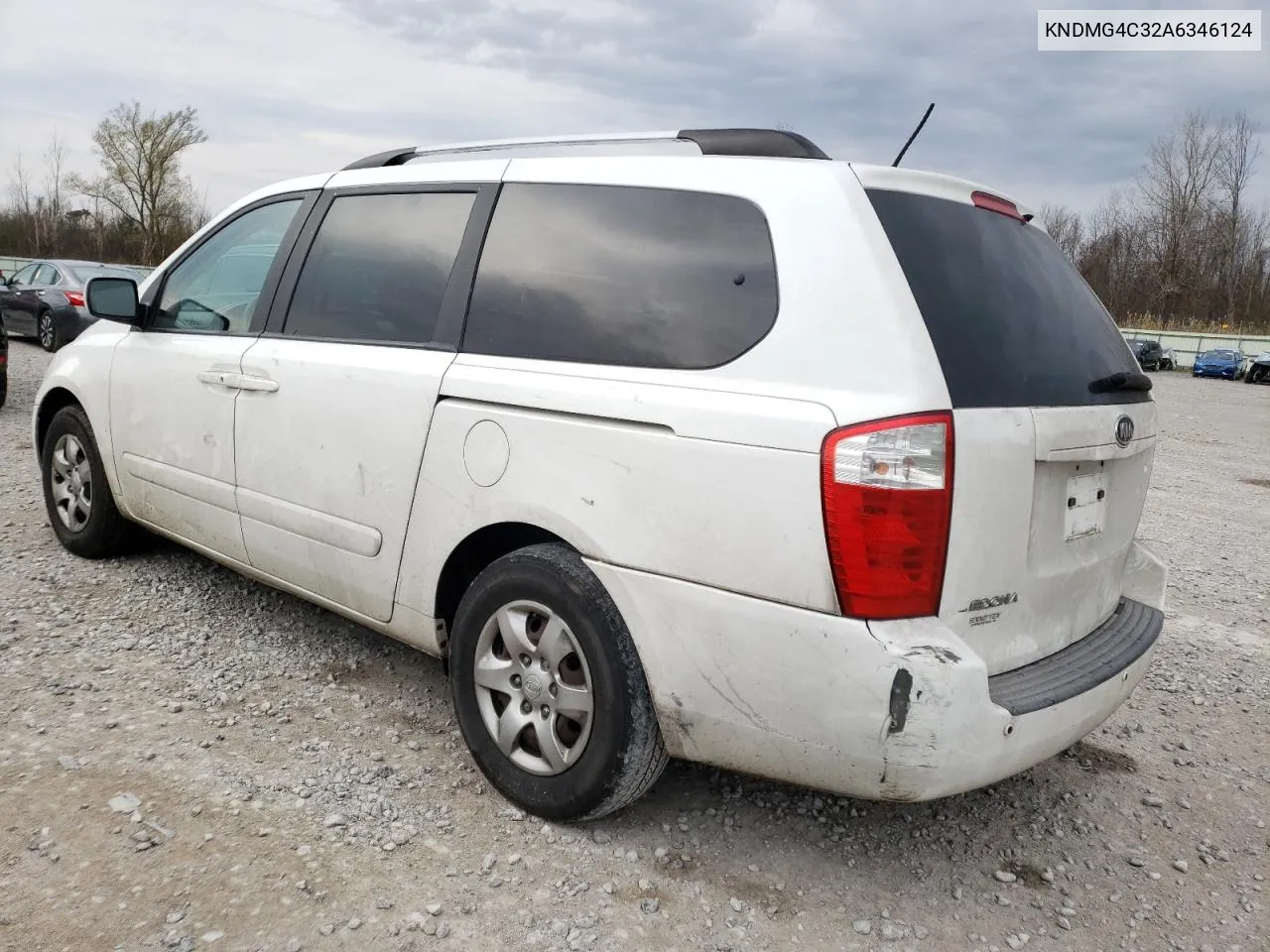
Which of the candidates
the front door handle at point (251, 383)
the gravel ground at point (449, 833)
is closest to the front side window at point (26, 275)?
the gravel ground at point (449, 833)

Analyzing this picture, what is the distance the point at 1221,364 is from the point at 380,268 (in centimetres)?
4299

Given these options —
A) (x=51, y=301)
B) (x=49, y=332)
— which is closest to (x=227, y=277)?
(x=51, y=301)

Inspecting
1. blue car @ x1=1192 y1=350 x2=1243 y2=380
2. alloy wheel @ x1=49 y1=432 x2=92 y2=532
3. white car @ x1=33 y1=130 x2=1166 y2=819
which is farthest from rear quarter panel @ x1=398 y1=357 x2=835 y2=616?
blue car @ x1=1192 y1=350 x2=1243 y2=380

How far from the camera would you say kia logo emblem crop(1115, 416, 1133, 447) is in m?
2.66

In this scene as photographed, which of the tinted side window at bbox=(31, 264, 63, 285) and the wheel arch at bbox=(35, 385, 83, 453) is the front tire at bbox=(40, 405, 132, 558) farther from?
the tinted side window at bbox=(31, 264, 63, 285)

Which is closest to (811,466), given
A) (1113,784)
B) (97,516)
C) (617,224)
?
(617,224)

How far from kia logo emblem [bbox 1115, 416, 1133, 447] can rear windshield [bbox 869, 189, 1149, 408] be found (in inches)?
2.6

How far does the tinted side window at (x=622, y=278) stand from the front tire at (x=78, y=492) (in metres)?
2.61

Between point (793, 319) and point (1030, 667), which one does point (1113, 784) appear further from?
point (793, 319)

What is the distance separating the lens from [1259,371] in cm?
3609

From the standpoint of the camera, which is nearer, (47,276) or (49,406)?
(49,406)

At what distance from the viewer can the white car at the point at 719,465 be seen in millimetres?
2174

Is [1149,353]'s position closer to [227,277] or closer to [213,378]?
[227,277]

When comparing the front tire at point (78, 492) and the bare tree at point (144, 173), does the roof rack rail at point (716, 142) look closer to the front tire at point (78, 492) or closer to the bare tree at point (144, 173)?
the front tire at point (78, 492)
